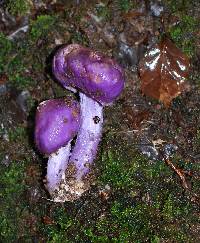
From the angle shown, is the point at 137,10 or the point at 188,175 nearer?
the point at 188,175

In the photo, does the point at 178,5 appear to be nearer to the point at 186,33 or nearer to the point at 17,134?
the point at 186,33

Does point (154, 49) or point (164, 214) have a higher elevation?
point (154, 49)

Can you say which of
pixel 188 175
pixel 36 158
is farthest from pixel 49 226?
pixel 188 175

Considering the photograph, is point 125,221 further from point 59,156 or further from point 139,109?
point 139,109

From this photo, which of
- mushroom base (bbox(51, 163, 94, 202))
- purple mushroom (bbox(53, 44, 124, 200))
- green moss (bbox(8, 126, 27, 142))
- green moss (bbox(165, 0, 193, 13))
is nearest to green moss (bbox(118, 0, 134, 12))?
green moss (bbox(165, 0, 193, 13))

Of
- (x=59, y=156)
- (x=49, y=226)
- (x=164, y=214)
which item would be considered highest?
(x=59, y=156)

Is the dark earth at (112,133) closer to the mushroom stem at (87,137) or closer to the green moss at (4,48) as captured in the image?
the green moss at (4,48)

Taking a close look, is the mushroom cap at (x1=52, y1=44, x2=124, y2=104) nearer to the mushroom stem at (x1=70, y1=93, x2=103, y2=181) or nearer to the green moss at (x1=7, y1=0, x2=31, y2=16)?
the mushroom stem at (x1=70, y1=93, x2=103, y2=181)
